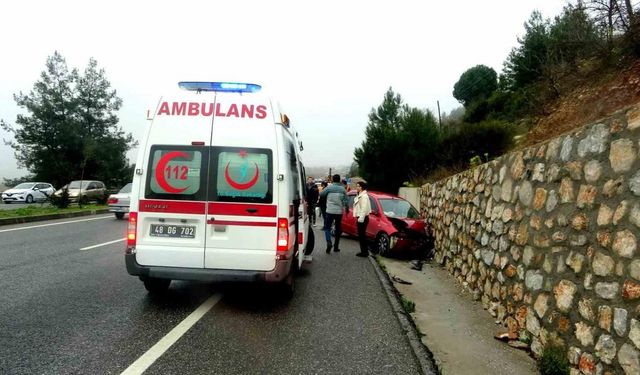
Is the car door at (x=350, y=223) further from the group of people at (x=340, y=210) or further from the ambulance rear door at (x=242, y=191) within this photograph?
the ambulance rear door at (x=242, y=191)

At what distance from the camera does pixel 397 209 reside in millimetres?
12297

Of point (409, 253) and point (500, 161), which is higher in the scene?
point (500, 161)

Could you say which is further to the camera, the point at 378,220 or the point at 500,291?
the point at 378,220

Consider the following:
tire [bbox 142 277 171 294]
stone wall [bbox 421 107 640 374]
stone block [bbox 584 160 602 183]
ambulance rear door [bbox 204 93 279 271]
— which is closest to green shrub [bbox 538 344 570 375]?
stone wall [bbox 421 107 640 374]

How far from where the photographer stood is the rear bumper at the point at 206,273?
5.48 m

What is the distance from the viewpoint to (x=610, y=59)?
8.34m

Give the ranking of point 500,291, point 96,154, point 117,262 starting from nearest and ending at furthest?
point 500,291, point 117,262, point 96,154

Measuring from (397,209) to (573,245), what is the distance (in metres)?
8.35

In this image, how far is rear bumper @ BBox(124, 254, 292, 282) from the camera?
548 cm

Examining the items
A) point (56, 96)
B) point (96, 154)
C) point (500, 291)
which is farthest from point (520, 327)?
point (56, 96)

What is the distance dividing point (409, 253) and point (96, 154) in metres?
39.6

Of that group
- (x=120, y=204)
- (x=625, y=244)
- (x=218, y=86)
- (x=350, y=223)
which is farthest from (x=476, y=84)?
(x=625, y=244)

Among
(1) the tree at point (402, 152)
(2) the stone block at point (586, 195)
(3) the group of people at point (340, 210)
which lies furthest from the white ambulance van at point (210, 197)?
(1) the tree at point (402, 152)

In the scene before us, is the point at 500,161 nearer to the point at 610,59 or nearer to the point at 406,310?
the point at 406,310
